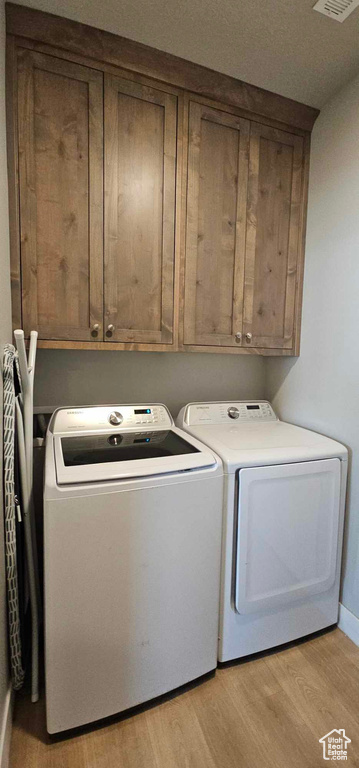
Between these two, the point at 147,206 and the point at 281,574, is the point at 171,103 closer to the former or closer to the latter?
the point at 147,206

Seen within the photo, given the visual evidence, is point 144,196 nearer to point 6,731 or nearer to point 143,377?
point 143,377

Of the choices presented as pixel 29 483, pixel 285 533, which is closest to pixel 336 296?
pixel 285 533

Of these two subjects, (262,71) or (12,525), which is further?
(262,71)

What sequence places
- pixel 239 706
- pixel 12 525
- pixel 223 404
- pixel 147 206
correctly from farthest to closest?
pixel 223 404 < pixel 147 206 < pixel 239 706 < pixel 12 525

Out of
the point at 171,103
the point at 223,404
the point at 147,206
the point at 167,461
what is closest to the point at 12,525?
the point at 167,461

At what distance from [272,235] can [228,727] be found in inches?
83.5

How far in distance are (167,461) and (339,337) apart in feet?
3.55

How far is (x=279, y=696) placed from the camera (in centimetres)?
129

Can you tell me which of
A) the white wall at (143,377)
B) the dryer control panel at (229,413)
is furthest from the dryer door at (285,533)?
the white wall at (143,377)

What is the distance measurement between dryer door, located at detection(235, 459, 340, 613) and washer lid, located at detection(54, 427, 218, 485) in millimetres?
248

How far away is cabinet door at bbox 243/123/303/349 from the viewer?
5.64ft

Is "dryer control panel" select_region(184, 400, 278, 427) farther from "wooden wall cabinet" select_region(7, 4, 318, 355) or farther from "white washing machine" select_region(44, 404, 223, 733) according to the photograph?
"white washing machine" select_region(44, 404, 223, 733)

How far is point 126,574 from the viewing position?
1115 mm

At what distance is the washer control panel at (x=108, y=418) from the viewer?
5.08ft
